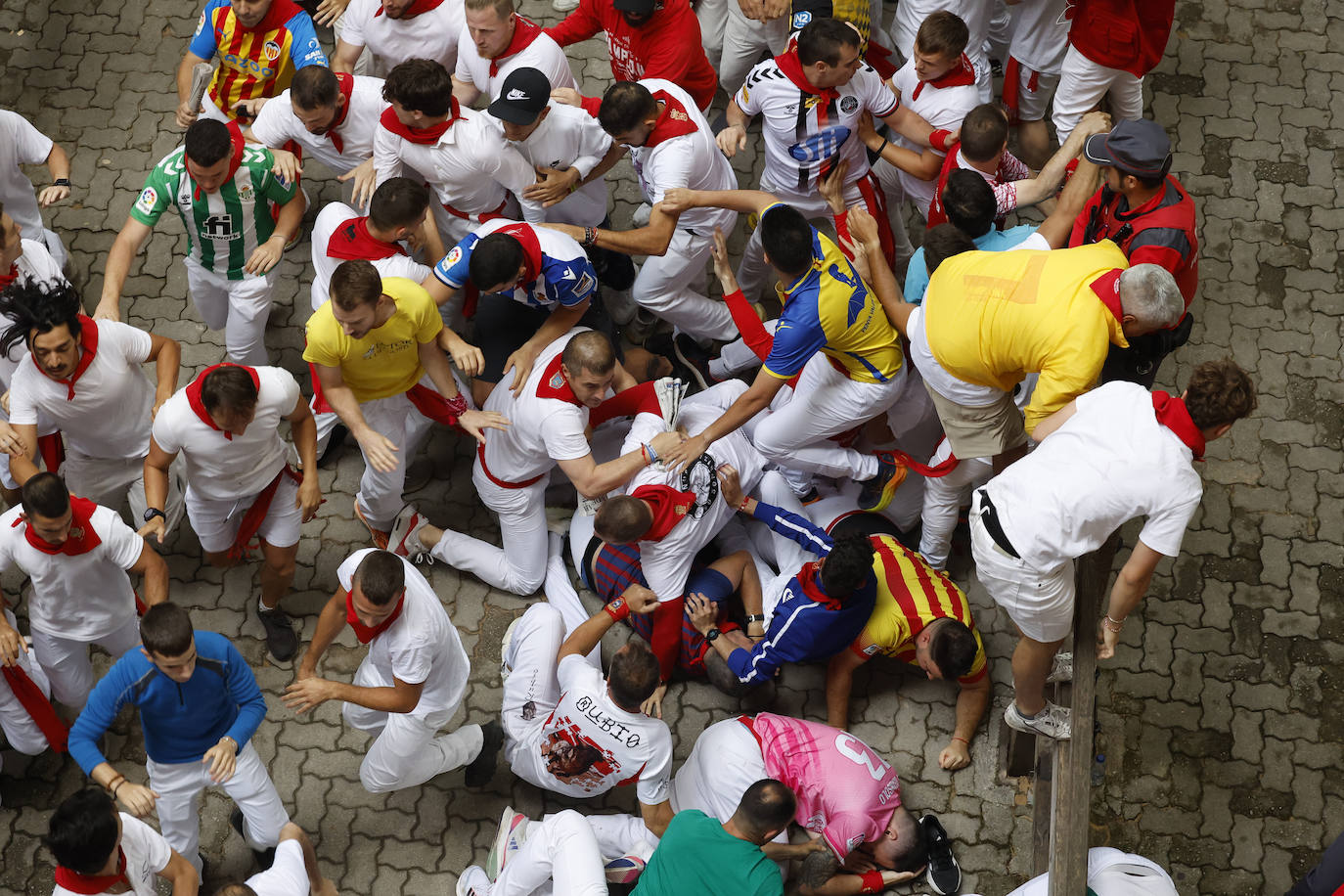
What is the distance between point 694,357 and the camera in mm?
7230

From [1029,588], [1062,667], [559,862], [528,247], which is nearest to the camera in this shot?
[1029,588]

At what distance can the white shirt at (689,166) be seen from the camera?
6496mm

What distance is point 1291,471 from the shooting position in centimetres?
686

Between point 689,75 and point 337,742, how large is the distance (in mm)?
4125

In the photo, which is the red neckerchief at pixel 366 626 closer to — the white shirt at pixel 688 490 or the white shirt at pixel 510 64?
the white shirt at pixel 688 490

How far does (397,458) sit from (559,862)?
7.08ft

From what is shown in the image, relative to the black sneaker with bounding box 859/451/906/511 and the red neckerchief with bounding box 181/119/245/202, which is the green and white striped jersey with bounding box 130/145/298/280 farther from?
the black sneaker with bounding box 859/451/906/511

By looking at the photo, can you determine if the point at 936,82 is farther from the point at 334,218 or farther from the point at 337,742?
the point at 337,742

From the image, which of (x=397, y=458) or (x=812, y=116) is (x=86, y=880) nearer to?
(x=397, y=458)

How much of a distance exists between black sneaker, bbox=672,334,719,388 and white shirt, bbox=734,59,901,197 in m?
1.11

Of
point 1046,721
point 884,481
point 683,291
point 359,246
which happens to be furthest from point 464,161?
point 1046,721

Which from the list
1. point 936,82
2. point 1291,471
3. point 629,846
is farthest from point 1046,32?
point 629,846

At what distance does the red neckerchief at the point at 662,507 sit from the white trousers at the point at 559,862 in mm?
1323

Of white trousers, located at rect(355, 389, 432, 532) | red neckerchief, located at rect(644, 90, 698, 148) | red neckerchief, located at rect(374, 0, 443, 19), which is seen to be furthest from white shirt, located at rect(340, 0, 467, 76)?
white trousers, located at rect(355, 389, 432, 532)
